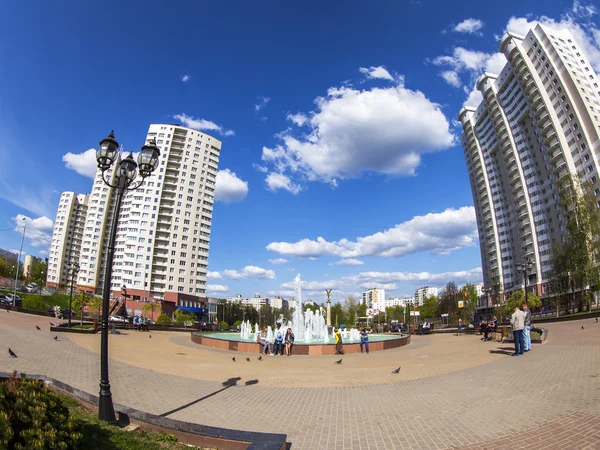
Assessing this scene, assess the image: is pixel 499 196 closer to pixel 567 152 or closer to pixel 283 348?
pixel 567 152

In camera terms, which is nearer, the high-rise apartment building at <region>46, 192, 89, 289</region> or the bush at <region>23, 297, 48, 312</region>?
the bush at <region>23, 297, 48, 312</region>

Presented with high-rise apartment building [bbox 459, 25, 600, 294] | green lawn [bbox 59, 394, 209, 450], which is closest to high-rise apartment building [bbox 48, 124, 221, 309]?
high-rise apartment building [bbox 459, 25, 600, 294]

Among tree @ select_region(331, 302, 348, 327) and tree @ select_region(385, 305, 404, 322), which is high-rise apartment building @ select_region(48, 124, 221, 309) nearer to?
tree @ select_region(331, 302, 348, 327)

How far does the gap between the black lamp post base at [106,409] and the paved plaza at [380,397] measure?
117 centimetres

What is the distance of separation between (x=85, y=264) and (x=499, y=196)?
107 metres

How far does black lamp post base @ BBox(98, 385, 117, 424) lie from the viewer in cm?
543

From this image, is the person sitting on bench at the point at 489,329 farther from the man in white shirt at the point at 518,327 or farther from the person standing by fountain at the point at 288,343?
the person standing by fountain at the point at 288,343

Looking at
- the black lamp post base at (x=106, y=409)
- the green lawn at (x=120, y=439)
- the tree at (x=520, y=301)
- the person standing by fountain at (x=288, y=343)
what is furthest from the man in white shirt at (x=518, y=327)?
the tree at (x=520, y=301)

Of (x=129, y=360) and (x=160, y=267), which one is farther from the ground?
(x=160, y=267)

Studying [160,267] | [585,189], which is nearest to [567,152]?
[585,189]

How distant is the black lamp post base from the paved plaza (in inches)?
46.1

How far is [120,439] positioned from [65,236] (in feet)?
409

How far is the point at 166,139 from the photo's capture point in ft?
283

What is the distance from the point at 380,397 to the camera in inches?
306
